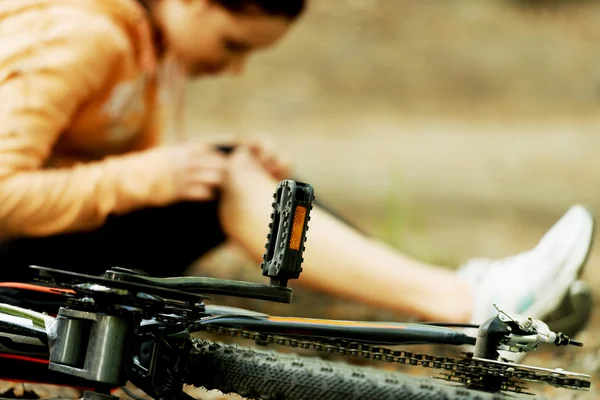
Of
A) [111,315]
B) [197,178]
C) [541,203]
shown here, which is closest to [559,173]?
[541,203]

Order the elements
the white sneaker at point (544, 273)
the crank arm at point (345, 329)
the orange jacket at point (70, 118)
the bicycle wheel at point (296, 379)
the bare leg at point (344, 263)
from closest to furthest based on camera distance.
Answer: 1. the bicycle wheel at point (296, 379)
2. the crank arm at point (345, 329)
3. the white sneaker at point (544, 273)
4. the orange jacket at point (70, 118)
5. the bare leg at point (344, 263)

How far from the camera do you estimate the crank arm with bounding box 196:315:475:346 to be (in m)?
0.95

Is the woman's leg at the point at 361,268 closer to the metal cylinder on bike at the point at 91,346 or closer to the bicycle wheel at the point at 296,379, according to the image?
the bicycle wheel at the point at 296,379

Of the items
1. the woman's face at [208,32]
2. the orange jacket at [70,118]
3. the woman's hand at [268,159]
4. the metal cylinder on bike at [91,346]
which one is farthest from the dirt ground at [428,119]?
the metal cylinder on bike at [91,346]

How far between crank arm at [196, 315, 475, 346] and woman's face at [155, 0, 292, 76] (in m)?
1.24

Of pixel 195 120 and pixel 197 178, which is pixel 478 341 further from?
pixel 195 120

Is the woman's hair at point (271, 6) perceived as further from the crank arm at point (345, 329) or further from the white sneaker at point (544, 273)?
the crank arm at point (345, 329)

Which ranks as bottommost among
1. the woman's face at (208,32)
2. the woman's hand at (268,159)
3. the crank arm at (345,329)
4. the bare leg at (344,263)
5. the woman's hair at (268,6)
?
the crank arm at (345,329)

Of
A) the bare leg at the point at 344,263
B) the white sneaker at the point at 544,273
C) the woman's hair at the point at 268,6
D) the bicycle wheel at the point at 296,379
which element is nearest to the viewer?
the bicycle wheel at the point at 296,379

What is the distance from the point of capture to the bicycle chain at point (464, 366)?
0.86m

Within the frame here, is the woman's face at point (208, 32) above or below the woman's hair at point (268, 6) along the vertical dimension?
below

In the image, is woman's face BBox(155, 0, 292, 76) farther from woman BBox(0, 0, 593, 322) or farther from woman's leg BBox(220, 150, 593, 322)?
woman's leg BBox(220, 150, 593, 322)

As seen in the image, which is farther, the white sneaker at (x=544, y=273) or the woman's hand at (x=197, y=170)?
the woman's hand at (x=197, y=170)

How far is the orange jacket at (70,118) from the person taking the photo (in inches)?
71.9
